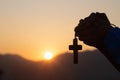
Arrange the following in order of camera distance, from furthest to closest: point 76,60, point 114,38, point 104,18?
point 76,60 → point 104,18 → point 114,38

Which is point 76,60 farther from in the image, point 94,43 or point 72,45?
point 94,43

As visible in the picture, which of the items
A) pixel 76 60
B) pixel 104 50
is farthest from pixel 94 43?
pixel 76 60

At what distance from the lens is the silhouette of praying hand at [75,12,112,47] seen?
501 cm

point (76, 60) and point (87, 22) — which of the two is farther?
point (76, 60)

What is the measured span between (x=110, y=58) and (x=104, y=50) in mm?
128

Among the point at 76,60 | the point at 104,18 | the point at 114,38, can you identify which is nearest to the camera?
the point at 114,38

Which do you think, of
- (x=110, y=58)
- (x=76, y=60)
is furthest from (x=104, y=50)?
(x=76, y=60)

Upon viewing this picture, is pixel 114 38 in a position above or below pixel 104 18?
below

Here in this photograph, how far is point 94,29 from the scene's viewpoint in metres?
5.04

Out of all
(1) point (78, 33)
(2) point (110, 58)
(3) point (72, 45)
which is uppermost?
(3) point (72, 45)

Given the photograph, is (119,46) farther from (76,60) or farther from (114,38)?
(76,60)

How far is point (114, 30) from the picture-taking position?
194 inches

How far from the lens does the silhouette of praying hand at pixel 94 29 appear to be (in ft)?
16.4

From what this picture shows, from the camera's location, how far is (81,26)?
515cm
